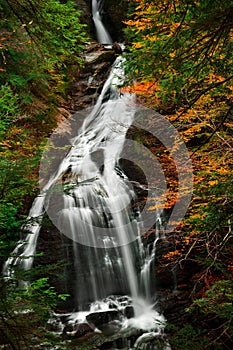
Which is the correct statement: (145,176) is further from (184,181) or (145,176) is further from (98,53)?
(98,53)

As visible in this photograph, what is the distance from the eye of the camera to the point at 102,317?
686 cm

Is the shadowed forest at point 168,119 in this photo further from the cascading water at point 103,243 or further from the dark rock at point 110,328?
the dark rock at point 110,328

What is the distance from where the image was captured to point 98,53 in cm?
1520

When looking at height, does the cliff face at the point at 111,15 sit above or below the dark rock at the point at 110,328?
above

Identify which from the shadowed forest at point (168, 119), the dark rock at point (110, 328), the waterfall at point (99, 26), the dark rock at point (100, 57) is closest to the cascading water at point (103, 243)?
the dark rock at point (110, 328)

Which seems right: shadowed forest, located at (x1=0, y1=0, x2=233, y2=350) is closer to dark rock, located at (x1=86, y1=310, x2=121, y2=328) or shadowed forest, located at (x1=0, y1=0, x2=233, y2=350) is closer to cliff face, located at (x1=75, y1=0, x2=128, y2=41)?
dark rock, located at (x1=86, y1=310, x2=121, y2=328)

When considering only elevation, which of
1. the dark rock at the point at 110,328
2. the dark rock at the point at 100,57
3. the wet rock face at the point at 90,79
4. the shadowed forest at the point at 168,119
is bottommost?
the dark rock at the point at 110,328

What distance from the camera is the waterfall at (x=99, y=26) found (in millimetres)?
19438

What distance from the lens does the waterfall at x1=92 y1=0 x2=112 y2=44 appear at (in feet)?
63.8

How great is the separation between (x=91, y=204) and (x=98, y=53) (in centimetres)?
927

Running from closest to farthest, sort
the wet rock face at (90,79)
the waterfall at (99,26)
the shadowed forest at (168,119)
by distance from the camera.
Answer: the shadowed forest at (168,119)
the wet rock face at (90,79)
the waterfall at (99,26)

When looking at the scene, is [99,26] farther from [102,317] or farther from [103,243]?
[102,317]

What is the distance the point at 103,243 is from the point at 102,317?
1.88m

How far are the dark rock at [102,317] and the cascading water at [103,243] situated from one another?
76 mm
